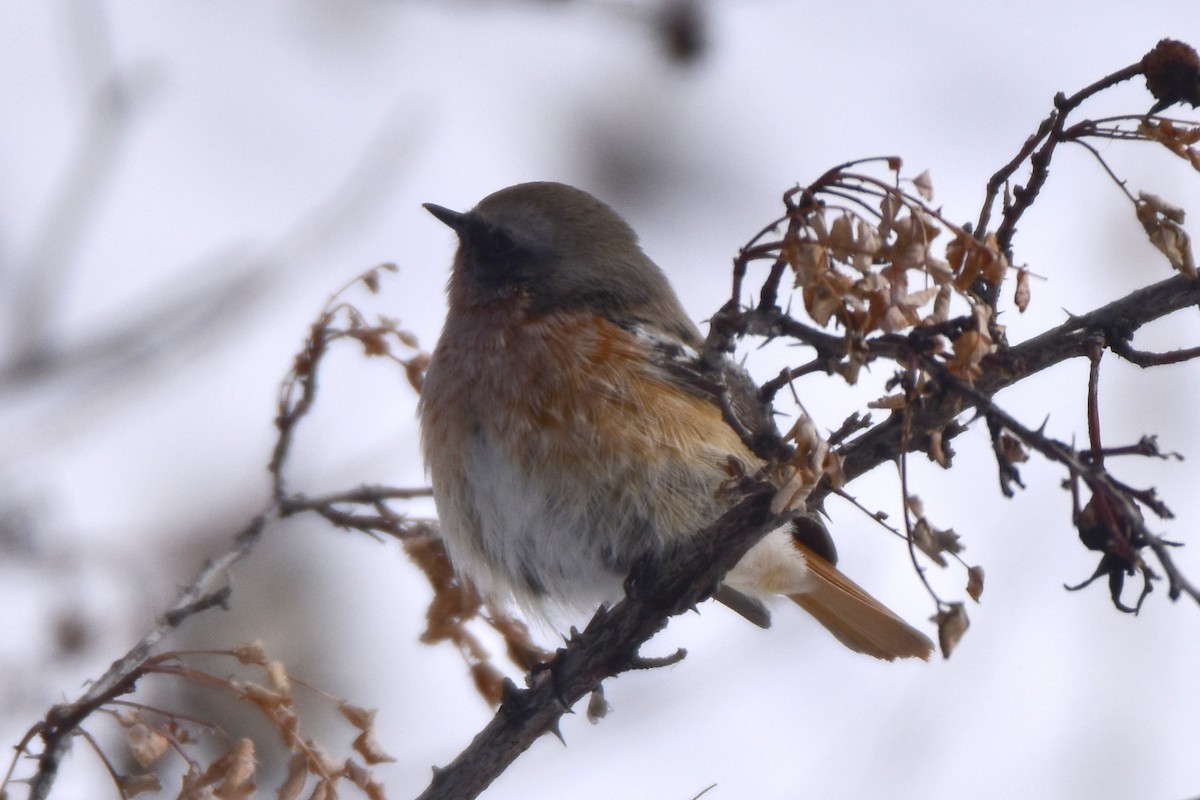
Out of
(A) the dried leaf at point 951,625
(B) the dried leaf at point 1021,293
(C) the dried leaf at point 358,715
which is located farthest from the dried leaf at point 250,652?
(B) the dried leaf at point 1021,293

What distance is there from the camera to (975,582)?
283 centimetres

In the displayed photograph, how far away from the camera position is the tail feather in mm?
5230

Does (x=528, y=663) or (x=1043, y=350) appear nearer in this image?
(x=1043, y=350)

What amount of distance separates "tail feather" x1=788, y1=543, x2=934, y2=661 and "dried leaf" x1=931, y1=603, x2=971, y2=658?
231cm

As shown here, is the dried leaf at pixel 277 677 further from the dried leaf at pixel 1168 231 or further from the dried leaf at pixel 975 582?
the dried leaf at pixel 1168 231

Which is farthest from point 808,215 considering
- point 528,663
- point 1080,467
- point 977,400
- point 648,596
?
point 528,663

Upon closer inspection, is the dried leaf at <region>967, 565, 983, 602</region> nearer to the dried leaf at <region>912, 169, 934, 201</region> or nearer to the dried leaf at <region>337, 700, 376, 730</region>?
the dried leaf at <region>912, 169, 934, 201</region>

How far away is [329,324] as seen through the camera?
396 centimetres

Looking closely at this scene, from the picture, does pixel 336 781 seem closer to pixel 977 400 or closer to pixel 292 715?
pixel 292 715

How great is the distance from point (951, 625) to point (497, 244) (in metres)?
3.34

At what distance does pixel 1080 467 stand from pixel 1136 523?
137mm

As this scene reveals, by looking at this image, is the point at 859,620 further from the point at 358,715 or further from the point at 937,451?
the point at 937,451

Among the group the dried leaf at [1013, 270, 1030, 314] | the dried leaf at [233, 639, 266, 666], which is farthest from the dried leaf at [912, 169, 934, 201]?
the dried leaf at [233, 639, 266, 666]

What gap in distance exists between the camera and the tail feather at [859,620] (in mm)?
5230
